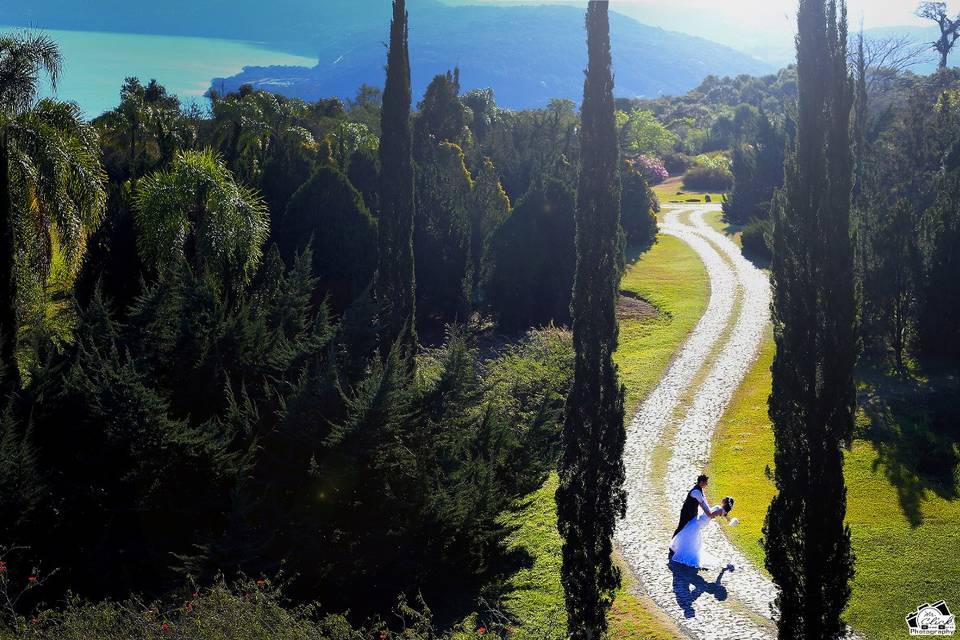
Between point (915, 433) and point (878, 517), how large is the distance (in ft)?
13.7

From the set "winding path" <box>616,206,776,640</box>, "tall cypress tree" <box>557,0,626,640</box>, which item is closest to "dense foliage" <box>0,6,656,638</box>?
"tall cypress tree" <box>557,0,626,640</box>

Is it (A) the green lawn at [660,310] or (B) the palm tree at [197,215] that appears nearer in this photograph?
(B) the palm tree at [197,215]

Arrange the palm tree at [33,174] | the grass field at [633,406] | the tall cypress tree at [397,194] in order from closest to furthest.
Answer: the grass field at [633,406] → the palm tree at [33,174] → the tall cypress tree at [397,194]

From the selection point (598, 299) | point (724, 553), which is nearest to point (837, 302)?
point (598, 299)

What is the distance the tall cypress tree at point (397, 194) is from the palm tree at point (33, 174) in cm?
695

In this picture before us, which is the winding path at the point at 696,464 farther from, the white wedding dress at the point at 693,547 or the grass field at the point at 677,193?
the grass field at the point at 677,193

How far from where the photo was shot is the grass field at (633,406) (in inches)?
420

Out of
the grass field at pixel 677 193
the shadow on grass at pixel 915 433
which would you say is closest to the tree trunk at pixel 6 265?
the shadow on grass at pixel 915 433

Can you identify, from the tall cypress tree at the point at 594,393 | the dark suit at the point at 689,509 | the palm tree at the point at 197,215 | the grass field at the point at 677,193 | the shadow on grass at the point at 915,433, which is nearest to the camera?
the tall cypress tree at the point at 594,393

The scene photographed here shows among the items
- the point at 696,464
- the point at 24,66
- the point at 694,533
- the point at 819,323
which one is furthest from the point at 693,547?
→ the point at 24,66

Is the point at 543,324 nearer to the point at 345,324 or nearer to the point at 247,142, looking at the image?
the point at 345,324

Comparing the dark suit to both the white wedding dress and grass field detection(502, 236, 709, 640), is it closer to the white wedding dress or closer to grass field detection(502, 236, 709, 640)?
the white wedding dress

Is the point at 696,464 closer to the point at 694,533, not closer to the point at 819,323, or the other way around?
the point at 694,533

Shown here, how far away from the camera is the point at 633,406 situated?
63.7 feet
